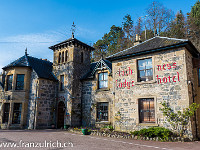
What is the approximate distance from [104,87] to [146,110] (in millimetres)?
5629

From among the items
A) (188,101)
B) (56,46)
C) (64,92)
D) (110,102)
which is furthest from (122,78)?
(56,46)

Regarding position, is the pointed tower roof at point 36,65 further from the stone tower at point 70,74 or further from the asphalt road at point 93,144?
the asphalt road at point 93,144

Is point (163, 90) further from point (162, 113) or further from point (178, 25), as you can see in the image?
point (178, 25)

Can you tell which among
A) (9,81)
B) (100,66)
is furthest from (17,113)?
(100,66)

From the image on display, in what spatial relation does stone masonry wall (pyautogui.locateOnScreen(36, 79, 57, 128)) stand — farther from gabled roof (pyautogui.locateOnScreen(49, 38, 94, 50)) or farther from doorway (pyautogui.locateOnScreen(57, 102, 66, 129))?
gabled roof (pyautogui.locateOnScreen(49, 38, 94, 50))

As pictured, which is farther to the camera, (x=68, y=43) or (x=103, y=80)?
(x=68, y=43)

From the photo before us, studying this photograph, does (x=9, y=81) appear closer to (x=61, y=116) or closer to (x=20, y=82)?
(x=20, y=82)

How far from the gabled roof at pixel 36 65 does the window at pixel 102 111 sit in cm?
640

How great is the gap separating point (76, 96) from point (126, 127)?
695 cm

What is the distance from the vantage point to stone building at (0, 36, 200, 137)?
12359 millimetres

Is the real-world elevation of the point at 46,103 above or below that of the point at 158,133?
above

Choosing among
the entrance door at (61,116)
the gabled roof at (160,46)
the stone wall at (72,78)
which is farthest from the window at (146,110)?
the entrance door at (61,116)

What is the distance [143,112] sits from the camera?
13.1 metres

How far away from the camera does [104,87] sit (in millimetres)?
17609
